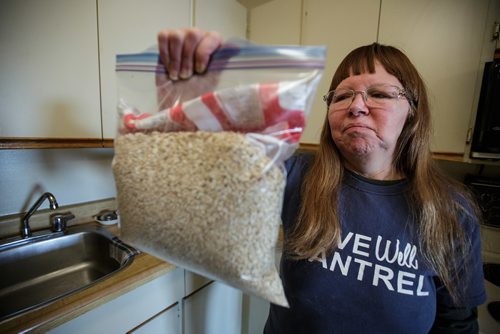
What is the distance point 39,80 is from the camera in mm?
721

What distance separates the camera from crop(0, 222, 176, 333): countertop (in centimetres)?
52

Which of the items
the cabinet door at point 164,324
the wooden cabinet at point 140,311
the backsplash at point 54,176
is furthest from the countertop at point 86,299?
the backsplash at point 54,176

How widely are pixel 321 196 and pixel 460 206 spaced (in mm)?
331

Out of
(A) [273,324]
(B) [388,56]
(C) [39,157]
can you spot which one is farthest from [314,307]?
(C) [39,157]

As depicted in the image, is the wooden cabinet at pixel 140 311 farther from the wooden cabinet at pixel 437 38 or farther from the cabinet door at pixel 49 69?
the wooden cabinet at pixel 437 38

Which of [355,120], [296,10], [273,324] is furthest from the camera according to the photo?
[296,10]

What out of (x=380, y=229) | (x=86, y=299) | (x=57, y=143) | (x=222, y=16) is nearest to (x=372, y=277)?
(x=380, y=229)

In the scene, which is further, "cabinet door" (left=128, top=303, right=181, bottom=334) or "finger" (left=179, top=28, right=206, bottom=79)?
"cabinet door" (left=128, top=303, right=181, bottom=334)

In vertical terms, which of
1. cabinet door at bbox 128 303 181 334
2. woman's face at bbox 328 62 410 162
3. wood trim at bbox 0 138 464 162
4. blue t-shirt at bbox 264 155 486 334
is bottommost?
cabinet door at bbox 128 303 181 334

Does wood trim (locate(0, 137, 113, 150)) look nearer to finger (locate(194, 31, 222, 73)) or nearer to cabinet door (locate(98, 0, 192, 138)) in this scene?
cabinet door (locate(98, 0, 192, 138))

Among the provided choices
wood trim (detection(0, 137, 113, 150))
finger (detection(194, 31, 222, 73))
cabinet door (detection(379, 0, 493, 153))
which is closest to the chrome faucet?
wood trim (detection(0, 137, 113, 150))

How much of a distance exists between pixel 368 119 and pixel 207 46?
1.21 feet

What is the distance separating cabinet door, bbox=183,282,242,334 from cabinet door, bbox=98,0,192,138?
80cm

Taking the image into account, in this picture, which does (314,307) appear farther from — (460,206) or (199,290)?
(199,290)
